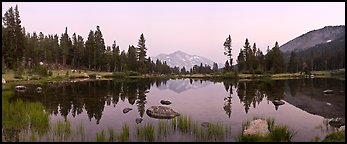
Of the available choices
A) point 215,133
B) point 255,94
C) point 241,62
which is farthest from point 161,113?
point 241,62

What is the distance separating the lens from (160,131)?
17.9 metres

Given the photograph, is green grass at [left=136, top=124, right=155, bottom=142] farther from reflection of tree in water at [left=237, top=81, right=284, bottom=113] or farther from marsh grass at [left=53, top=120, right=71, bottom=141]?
reflection of tree in water at [left=237, top=81, right=284, bottom=113]

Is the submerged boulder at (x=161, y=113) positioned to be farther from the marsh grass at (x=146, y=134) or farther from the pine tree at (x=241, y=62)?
the pine tree at (x=241, y=62)

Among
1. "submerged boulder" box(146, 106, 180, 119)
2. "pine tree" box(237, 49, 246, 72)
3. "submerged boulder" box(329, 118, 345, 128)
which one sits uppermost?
"pine tree" box(237, 49, 246, 72)

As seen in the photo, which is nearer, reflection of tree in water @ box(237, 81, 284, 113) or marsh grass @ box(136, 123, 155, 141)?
marsh grass @ box(136, 123, 155, 141)

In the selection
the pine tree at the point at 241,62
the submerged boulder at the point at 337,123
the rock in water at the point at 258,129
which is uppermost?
the pine tree at the point at 241,62

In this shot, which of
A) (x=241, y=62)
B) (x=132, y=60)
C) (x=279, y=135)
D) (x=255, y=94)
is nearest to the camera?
(x=279, y=135)

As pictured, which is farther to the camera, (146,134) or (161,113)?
(161,113)

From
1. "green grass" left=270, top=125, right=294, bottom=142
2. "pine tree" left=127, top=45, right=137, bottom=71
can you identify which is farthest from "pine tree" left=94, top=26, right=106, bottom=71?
"green grass" left=270, top=125, right=294, bottom=142

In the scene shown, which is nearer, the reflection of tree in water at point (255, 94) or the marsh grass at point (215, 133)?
the marsh grass at point (215, 133)

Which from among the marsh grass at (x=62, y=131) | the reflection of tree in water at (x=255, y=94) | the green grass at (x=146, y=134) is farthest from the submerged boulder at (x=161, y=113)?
the reflection of tree in water at (x=255, y=94)

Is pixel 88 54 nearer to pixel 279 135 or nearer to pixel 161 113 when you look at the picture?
pixel 161 113

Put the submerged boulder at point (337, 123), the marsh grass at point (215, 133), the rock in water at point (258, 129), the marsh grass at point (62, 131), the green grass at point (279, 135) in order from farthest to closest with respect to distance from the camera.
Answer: the submerged boulder at point (337, 123) < the marsh grass at point (215, 133) < the marsh grass at point (62, 131) < the rock in water at point (258, 129) < the green grass at point (279, 135)

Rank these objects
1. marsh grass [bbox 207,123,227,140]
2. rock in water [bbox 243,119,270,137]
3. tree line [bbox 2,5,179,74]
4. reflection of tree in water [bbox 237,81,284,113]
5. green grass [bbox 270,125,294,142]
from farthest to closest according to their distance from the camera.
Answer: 1. tree line [bbox 2,5,179,74]
2. reflection of tree in water [bbox 237,81,284,113]
3. marsh grass [bbox 207,123,227,140]
4. rock in water [bbox 243,119,270,137]
5. green grass [bbox 270,125,294,142]
